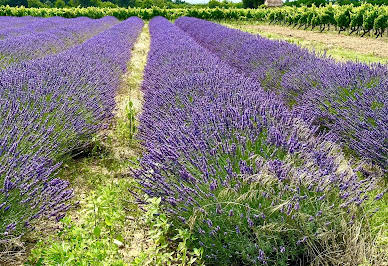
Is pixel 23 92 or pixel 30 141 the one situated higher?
pixel 23 92

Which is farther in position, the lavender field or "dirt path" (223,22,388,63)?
"dirt path" (223,22,388,63)

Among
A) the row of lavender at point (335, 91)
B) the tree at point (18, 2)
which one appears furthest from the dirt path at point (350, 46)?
the tree at point (18, 2)

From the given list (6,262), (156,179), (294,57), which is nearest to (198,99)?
(156,179)

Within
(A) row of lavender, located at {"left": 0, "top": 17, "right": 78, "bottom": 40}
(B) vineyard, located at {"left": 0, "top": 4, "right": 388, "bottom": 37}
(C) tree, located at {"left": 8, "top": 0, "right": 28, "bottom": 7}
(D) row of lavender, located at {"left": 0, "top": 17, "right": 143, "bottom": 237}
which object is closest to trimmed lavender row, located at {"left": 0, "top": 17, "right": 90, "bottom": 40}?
(A) row of lavender, located at {"left": 0, "top": 17, "right": 78, "bottom": 40}

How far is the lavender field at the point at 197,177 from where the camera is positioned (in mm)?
1549

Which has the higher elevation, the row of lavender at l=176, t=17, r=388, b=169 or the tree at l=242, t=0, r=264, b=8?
the tree at l=242, t=0, r=264, b=8

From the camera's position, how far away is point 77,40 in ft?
30.8

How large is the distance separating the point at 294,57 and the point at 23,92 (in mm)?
3648

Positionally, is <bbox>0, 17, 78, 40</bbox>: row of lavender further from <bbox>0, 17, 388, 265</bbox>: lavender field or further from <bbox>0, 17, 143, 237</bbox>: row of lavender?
<bbox>0, 17, 388, 265</bbox>: lavender field

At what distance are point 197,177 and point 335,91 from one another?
7.36ft

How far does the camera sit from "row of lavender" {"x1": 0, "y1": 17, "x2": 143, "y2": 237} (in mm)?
1691

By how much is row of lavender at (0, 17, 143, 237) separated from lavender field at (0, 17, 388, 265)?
0.01 m

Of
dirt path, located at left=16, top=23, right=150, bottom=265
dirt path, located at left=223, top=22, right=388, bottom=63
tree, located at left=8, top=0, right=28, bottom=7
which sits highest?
tree, located at left=8, top=0, right=28, bottom=7

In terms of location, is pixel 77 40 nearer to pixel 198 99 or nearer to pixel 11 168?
pixel 198 99
